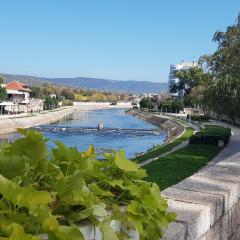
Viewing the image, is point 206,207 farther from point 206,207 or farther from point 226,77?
point 226,77

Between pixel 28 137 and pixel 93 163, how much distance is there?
0.37 m

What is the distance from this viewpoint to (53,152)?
184cm

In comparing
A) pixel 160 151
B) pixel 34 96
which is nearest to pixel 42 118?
pixel 34 96

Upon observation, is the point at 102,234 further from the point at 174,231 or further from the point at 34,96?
the point at 34,96

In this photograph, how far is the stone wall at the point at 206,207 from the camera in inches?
106

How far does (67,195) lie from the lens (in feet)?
5.00

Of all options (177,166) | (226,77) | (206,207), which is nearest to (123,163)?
(206,207)

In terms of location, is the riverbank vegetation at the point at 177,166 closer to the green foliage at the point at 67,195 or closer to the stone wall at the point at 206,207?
the stone wall at the point at 206,207

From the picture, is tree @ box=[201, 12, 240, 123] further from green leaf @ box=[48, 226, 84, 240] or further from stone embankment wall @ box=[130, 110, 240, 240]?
green leaf @ box=[48, 226, 84, 240]

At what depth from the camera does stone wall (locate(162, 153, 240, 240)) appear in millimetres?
2693

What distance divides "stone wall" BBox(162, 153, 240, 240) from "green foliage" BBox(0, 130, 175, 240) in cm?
50

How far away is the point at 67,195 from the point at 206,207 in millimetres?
1774

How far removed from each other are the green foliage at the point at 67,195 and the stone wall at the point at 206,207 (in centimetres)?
50

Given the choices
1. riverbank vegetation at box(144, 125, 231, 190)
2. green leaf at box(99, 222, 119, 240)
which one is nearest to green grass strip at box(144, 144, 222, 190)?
riverbank vegetation at box(144, 125, 231, 190)
